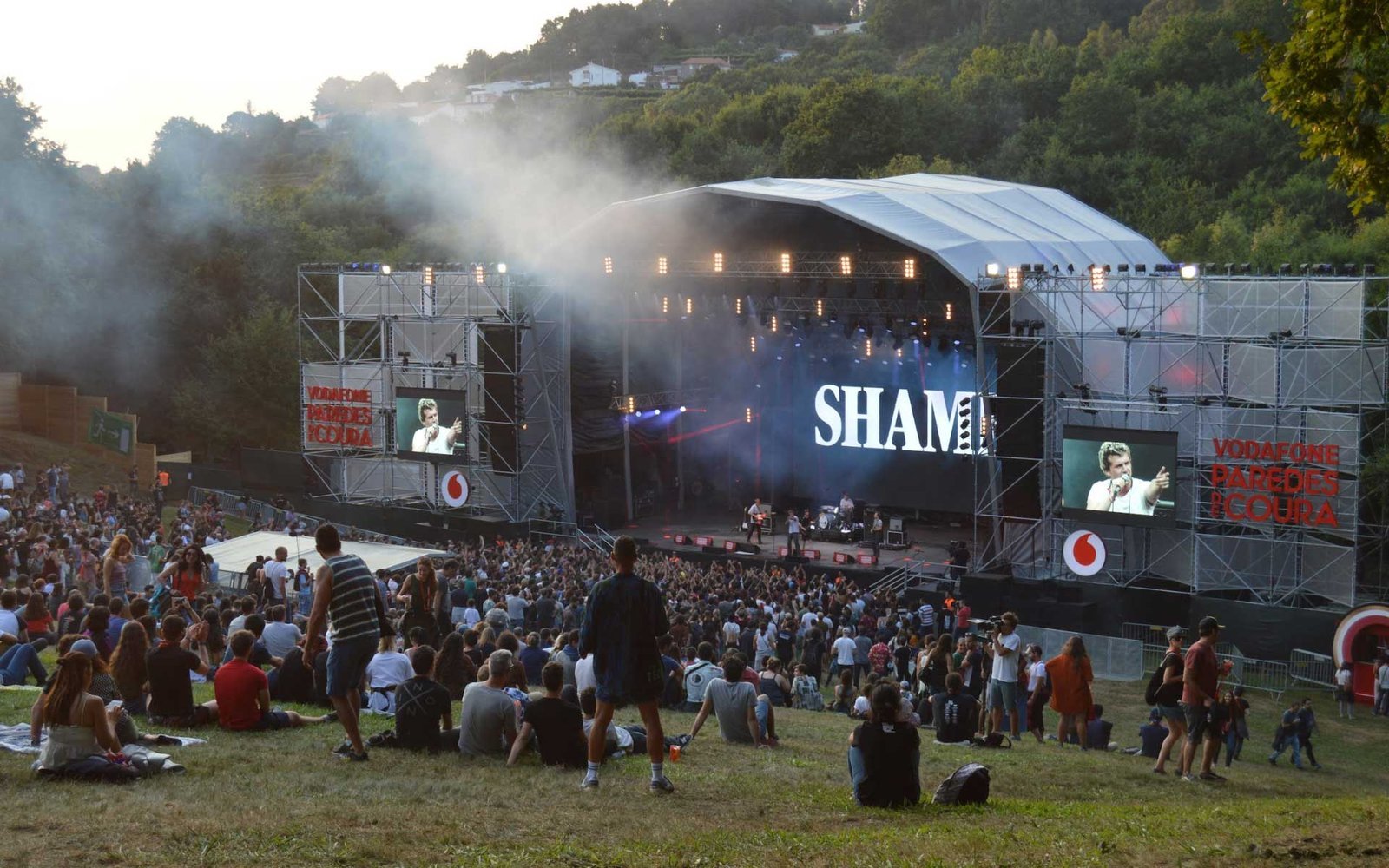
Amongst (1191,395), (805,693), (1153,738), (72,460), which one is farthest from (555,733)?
(72,460)

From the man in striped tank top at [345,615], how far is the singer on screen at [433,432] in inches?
934

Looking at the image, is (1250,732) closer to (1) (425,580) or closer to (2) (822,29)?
(1) (425,580)

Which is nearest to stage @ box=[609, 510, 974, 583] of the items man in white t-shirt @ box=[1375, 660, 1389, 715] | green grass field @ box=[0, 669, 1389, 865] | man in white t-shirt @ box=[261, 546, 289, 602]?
man in white t-shirt @ box=[1375, 660, 1389, 715]

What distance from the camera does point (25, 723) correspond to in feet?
27.3

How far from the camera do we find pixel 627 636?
717 centimetres

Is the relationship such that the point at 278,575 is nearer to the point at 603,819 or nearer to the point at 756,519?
the point at 603,819

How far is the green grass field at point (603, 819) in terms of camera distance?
5938 mm

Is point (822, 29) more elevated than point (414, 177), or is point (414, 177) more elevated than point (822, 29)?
point (822, 29)

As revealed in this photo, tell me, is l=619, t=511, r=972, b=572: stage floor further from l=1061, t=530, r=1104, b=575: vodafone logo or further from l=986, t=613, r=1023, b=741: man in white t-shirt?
l=986, t=613, r=1023, b=741: man in white t-shirt

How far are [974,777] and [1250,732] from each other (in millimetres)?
10663

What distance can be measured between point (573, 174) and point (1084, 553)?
33430mm

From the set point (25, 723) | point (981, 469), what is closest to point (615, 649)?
point (25, 723)

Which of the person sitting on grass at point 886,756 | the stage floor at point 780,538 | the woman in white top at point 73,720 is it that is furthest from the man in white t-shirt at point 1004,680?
the stage floor at point 780,538

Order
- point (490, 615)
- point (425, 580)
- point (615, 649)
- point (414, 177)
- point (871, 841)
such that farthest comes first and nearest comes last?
point (414, 177) → point (490, 615) → point (425, 580) → point (615, 649) → point (871, 841)
